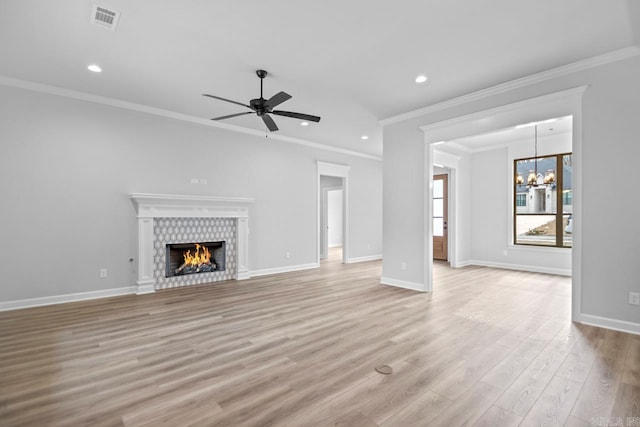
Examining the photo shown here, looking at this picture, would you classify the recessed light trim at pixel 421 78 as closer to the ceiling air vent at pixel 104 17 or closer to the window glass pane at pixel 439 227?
the ceiling air vent at pixel 104 17

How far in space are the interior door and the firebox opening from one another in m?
5.62

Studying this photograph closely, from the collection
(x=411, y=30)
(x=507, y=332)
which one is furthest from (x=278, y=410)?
(x=411, y=30)

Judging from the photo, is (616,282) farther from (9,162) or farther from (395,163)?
(9,162)

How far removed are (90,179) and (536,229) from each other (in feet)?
28.2

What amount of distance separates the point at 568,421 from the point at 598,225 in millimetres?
2507

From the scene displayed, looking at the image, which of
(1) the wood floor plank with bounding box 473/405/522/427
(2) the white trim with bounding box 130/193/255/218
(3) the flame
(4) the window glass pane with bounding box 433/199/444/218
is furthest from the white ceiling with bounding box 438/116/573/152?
(3) the flame

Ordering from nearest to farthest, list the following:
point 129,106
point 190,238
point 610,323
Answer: point 610,323, point 129,106, point 190,238

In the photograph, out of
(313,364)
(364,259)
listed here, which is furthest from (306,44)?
(364,259)

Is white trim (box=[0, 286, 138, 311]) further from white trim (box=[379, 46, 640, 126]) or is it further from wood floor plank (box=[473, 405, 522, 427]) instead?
white trim (box=[379, 46, 640, 126])

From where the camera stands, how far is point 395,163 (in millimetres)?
5410

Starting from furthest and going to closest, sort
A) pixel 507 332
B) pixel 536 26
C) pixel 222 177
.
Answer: pixel 222 177
pixel 507 332
pixel 536 26

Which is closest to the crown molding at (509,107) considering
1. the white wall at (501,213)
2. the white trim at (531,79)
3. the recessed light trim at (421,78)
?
the white trim at (531,79)

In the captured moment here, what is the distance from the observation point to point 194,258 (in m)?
5.70

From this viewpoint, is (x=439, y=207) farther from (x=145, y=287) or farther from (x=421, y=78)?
(x=145, y=287)
